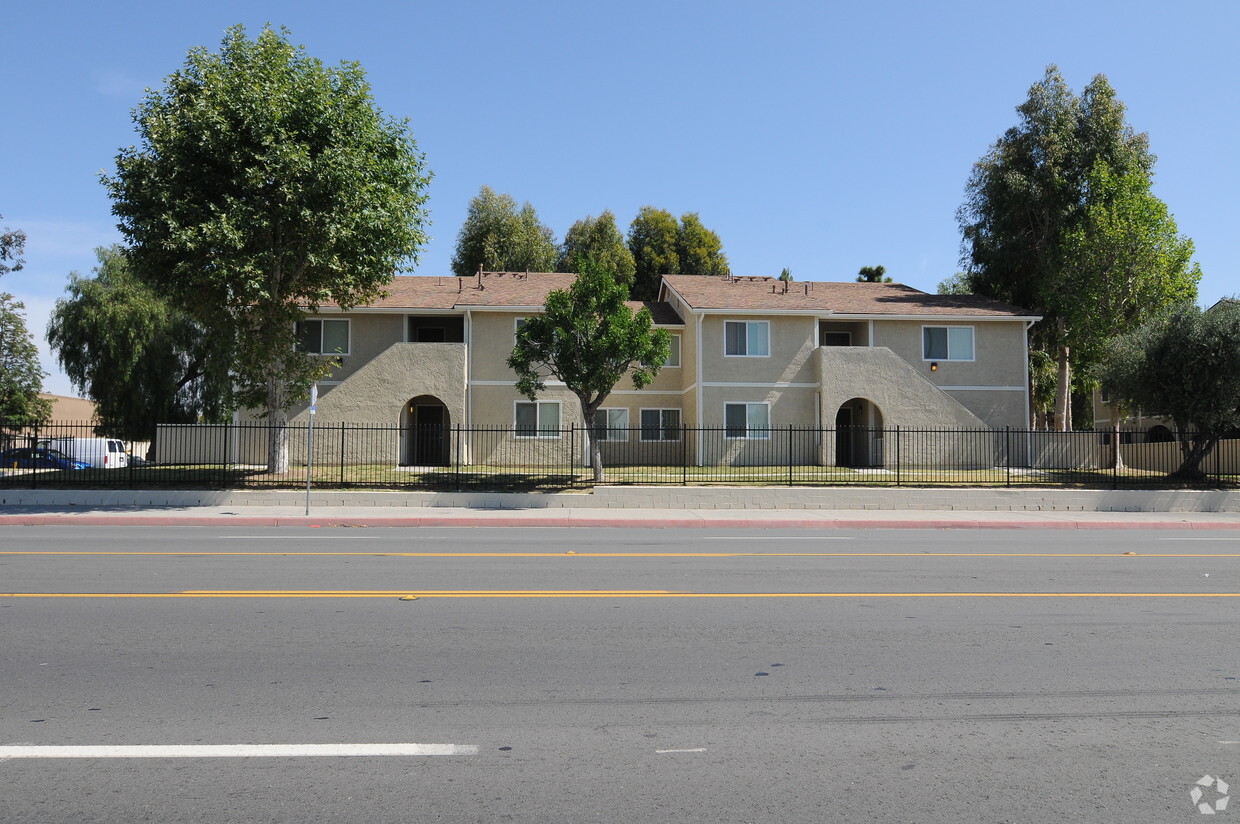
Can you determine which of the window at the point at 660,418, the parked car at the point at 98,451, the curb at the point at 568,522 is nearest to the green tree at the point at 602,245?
the window at the point at 660,418

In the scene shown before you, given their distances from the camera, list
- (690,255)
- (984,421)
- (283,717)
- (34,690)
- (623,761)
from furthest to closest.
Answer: (690,255)
(984,421)
(34,690)
(283,717)
(623,761)

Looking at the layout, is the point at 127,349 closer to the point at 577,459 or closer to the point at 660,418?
the point at 577,459

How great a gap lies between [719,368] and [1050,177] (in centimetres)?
1799

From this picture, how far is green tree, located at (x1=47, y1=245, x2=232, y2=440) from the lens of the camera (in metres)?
42.3

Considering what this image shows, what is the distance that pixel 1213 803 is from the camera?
407 centimetres

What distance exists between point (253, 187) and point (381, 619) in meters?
18.6

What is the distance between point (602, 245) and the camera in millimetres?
55562

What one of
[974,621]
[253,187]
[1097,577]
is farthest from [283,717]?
[253,187]

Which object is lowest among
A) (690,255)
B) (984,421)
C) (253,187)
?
(984,421)

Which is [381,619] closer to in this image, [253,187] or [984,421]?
[253,187]

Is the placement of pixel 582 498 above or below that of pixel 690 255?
below

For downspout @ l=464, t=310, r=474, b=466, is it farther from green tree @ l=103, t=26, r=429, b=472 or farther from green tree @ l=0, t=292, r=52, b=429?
green tree @ l=0, t=292, r=52, b=429

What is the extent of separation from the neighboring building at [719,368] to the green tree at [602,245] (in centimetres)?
1723

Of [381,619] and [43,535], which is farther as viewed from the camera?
[43,535]
